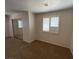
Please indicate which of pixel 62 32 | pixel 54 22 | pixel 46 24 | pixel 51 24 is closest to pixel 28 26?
pixel 46 24

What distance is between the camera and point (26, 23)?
20.5 ft

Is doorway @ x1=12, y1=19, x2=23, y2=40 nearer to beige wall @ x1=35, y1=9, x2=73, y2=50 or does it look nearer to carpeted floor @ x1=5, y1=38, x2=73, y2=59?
beige wall @ x1=35, y1=9, x2=73, y2=50

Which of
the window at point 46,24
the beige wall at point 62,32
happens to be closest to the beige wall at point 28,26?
the beige wall at point 62,32

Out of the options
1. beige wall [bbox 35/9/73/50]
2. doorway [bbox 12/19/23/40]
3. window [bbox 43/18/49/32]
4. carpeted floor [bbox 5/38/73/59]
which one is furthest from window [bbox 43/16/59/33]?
doorway [bbox 12/19/23/40]

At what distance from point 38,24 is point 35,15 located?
736 millimetres

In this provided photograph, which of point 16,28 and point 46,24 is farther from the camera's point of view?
point 16,28

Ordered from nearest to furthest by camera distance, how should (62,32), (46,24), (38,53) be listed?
1. (38,53)
2. (62,32)
3. (46,24)

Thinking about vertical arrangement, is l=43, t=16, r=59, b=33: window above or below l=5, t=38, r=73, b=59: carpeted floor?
above

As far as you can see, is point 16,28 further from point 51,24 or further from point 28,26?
point 51,24

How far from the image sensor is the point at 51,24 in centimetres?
589

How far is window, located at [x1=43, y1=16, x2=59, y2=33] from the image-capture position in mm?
5512

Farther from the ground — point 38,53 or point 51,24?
point 51,24
